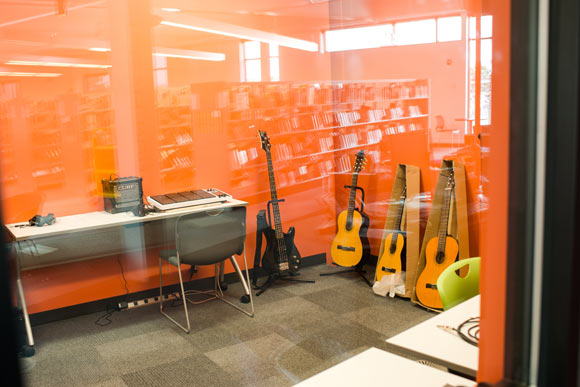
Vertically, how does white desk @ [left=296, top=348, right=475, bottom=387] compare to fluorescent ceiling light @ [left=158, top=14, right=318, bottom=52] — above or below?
below

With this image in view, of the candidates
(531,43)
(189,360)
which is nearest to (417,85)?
(189,360)

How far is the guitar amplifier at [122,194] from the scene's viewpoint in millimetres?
3963

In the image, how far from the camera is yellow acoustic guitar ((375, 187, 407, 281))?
4.35m

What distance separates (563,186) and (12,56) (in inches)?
149

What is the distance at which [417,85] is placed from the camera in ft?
14.6

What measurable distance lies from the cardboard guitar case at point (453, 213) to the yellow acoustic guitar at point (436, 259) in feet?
0.13

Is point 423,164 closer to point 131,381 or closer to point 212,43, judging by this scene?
point 212,43

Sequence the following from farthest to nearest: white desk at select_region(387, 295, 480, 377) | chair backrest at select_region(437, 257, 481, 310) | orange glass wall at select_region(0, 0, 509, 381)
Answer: orange glass wall at select_region(0, 0, 509, 381) → chair backrest at select_region(437, 257, 481, 310) → white desk at select_region(387, 295, 480, 377)

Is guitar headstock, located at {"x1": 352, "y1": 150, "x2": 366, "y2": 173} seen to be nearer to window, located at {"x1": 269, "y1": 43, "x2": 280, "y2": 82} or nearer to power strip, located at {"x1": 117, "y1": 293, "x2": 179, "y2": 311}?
window, located at {"x1": 269, "y1": 43, "x2": 280, "y2": 82}

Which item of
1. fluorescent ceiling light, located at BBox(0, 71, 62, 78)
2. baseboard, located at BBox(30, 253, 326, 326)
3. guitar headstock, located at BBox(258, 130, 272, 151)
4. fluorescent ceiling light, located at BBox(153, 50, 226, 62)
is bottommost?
baseboard, located at BBox(30, 253, 326, 326)

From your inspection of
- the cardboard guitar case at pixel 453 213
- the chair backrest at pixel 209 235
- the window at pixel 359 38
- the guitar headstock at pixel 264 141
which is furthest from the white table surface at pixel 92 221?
the window at pixel 359 38

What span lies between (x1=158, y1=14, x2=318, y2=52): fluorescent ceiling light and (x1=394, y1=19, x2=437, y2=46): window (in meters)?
0.90

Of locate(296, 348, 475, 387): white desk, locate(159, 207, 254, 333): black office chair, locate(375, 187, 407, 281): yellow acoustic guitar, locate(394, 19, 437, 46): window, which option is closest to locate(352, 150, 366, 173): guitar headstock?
locate(375, 187, 407, 281): yellow acoustic guitar

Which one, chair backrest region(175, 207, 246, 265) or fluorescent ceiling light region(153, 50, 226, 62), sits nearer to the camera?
chair backrest region(175, 207, 246, 265)
